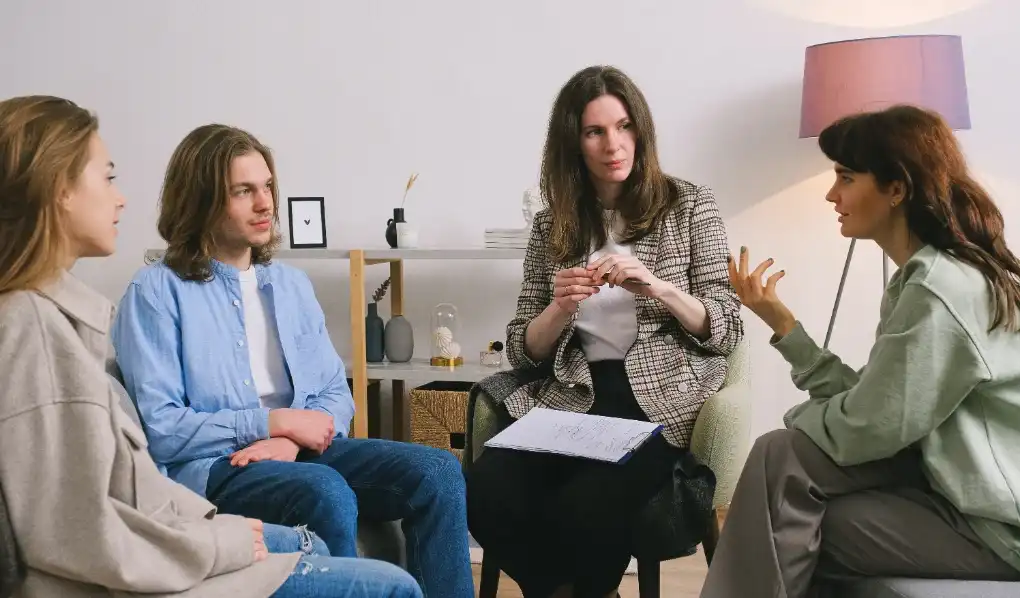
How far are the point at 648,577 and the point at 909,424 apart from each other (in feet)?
2.26

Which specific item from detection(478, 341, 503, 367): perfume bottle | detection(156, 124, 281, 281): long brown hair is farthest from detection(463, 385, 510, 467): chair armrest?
detection(478, 341, 503, 367): perfume bottle

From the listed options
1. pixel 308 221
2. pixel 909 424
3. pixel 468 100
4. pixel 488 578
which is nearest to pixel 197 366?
pixel 488 578

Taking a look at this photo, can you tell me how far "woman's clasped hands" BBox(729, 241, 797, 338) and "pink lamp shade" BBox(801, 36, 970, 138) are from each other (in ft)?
3.66

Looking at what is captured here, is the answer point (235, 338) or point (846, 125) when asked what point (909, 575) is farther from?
point (235, 338)

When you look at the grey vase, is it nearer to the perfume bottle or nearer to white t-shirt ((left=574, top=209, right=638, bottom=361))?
the perfume bottle

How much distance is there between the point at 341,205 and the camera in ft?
11.8

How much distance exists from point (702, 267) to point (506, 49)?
1.47 metres

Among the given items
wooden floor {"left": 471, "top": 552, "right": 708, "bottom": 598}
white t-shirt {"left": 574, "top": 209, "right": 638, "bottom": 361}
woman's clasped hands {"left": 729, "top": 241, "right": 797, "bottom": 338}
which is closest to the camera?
woman's clasped hands {"left": 729, "top": 241, "right": 797, "bottom": 338}

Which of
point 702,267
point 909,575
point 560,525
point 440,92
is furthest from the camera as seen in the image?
point 440,92

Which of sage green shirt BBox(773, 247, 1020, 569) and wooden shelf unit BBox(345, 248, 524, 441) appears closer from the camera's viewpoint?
sage green shirt BBox(773, 247, 1020, 569)

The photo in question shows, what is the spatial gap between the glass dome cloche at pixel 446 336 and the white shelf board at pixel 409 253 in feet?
0.98

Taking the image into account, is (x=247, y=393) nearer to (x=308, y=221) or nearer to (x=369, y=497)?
(x=369, y=497)

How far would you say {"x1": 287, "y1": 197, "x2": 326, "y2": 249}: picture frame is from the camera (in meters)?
3.42

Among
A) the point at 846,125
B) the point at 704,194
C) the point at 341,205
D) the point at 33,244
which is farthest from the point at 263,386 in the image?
the point at 341,205
